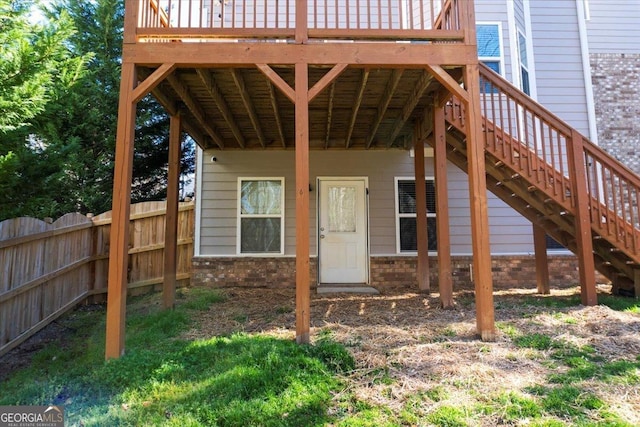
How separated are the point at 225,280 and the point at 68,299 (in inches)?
95.8

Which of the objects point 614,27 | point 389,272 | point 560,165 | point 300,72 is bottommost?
point 389,272

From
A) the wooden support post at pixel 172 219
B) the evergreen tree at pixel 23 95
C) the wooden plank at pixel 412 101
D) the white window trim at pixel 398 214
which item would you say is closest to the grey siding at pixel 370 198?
the white window trim at pixel 398 214

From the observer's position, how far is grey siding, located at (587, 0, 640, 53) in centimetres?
787

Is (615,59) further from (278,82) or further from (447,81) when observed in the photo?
(278,82)

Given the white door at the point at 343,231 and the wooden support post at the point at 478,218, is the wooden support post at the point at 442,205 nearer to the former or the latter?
the wooden support post at the point at 478,218

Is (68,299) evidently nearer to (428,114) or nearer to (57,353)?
(57,353)

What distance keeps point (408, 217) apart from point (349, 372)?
4616 mm

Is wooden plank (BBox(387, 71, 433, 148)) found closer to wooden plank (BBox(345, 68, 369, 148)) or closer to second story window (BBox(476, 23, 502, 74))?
wooden plank (BBox(345, 68, 369, 148))

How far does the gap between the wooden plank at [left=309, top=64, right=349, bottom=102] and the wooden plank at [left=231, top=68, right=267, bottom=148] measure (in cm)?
99

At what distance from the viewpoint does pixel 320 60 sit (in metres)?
3.74

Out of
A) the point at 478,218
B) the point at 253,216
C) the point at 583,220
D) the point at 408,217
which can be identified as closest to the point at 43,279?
the point at 253,216

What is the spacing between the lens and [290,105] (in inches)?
213

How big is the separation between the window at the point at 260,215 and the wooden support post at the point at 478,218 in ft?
13.1

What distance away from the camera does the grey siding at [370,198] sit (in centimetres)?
693
